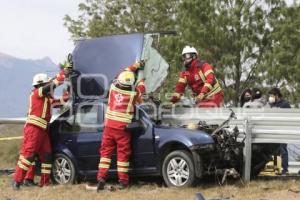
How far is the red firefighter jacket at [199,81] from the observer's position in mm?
10227

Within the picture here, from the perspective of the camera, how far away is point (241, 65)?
64.3 feet

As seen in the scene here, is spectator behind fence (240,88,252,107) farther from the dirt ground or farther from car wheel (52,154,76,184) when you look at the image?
car wheel (52,154,76,184)

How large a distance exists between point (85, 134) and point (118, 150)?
1.02m

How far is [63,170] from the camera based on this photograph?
10180mm

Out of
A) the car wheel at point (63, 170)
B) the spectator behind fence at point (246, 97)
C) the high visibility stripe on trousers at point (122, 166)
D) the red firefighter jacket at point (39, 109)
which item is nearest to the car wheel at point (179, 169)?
the high visibility stripe on trousers at point (122, 166)

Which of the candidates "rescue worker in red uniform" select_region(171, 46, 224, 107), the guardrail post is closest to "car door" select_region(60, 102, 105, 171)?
"rescue worker in red uniform" select_region(171, 46, 224, 107)

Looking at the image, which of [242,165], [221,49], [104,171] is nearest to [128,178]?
[104,171]

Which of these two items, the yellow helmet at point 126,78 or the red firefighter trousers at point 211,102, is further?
the red firefighter trousers at point 211,102

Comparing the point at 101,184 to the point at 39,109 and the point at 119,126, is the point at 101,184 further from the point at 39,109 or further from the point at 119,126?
the point at 39,109

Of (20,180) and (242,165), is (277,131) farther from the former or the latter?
(20,180)

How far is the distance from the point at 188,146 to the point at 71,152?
237 centimetres

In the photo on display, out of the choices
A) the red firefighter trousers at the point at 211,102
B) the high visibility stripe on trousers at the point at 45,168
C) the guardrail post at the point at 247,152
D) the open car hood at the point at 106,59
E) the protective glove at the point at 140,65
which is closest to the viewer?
the guardrail post at the point at 247,152

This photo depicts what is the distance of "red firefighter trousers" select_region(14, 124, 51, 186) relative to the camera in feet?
32.5

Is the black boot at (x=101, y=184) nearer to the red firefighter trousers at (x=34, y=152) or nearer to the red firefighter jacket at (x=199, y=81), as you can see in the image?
the red firefighter trousers at (x=34, y=152)
